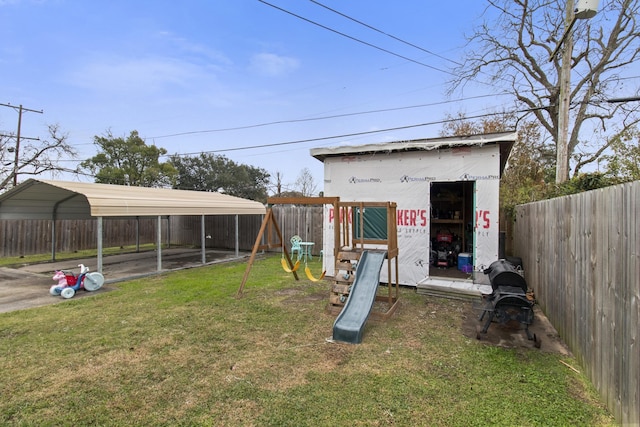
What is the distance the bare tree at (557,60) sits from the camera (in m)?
12.3

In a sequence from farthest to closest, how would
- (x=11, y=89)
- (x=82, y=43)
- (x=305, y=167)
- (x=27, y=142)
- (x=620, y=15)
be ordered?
(x=305, y=167)
(x=27, y=142)
(x=11, y=89)
(x=620, y=15)
(x=82, y=43)

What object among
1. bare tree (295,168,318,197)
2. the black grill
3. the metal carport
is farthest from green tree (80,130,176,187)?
the black grill

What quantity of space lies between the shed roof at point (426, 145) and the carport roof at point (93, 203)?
4.34m

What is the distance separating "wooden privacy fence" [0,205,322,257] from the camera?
11.4 m

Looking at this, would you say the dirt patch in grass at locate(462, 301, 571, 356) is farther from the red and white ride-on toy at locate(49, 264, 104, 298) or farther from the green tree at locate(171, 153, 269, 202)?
the green tree at locate(171, 153, 269, 202)

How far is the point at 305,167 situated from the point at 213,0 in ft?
68.7

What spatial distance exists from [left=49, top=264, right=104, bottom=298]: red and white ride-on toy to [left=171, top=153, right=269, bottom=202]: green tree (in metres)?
23.2

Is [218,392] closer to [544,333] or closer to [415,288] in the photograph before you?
[544,333]

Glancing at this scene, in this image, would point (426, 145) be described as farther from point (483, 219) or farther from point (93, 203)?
point (93, 203)

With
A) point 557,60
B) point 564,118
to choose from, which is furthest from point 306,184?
point 564,118

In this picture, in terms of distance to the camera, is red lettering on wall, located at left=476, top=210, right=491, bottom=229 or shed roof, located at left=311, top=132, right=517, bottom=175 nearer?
shed roof, located at left=311, top=132, right=517, bottom=175

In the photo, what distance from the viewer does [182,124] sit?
69.3 feet

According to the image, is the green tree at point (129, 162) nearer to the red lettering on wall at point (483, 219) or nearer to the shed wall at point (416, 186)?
the shed wall at point (416, 186)

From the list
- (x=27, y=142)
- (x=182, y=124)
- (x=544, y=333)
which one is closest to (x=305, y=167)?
(x=182, y=124)
